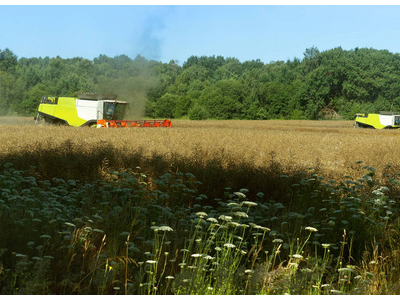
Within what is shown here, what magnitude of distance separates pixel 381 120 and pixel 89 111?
32969 millimetres

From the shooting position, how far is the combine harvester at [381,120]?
4647 cm

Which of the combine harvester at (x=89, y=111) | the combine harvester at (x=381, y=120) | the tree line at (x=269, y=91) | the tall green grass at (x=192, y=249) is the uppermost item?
the tree line at (x=269, y=91)

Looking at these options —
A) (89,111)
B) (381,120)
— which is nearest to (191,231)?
(89,111)

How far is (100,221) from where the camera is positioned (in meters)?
5.00

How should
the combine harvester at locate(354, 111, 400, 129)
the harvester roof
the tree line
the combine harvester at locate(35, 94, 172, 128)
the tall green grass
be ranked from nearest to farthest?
the tall green grass, the combine harvester at locate(35, 94, 172, 128), the harvester roof, the combine harvester at locate(354, 111, 400, 129), the tree line

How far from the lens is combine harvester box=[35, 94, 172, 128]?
29.5 m

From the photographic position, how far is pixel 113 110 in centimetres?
2986

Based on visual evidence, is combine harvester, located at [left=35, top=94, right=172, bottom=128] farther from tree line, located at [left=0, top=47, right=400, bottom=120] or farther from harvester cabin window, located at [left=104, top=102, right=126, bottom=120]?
tree line, located at [left=0, top=47, right=400, bottom=120]

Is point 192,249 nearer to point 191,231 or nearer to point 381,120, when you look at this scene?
point 191,231

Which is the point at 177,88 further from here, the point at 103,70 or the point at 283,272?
the point at 283,272

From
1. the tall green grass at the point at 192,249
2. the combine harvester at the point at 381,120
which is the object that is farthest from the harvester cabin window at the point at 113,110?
the combine harvester at the point at 381,120

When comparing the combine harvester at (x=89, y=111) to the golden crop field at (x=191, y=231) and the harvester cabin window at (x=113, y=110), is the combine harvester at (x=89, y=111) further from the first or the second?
the golden crop field at (x=191, y=231)

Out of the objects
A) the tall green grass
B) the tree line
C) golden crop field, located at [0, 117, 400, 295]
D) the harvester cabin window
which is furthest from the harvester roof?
the tree line

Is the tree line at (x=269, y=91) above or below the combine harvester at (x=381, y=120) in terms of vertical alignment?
above
